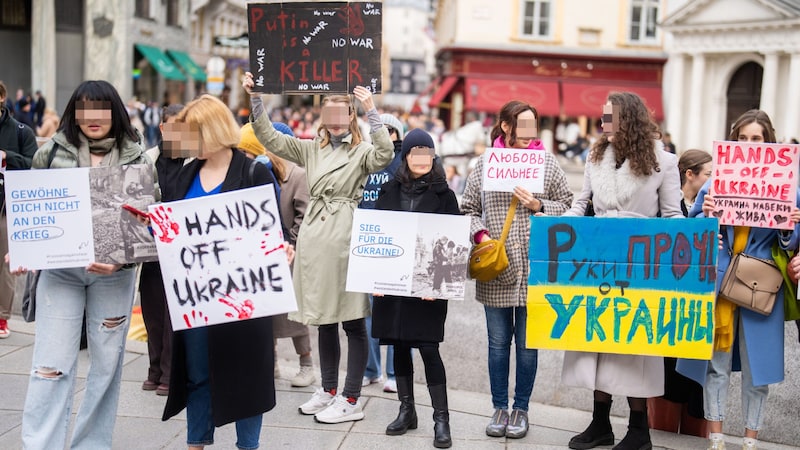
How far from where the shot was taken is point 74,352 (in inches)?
181

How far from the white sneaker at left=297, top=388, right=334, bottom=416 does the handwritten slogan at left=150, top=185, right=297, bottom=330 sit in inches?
70.5

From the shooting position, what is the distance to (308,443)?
5.45m

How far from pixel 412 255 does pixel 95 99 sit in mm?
1941

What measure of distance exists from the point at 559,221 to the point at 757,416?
159 centimetres

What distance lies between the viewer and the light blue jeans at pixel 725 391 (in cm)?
525

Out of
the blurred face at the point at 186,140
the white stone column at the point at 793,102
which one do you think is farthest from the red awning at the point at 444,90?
the blurred face at the point at 186,140

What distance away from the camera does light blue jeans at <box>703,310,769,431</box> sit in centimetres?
525

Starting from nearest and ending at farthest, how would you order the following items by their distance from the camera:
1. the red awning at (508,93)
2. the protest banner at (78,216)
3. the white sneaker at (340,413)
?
the protest banner at (78,216)
the white sneaker at (340,413)
the red awning at (508,93)

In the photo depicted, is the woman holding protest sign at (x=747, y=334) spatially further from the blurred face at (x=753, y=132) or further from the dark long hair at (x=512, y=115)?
the dark long hair at (x=512, y=115)

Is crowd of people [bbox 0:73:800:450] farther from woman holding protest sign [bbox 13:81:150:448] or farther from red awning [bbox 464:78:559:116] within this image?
red awning [bbox 464:78:559:116]

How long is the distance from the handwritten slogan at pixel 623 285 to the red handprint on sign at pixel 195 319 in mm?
1935

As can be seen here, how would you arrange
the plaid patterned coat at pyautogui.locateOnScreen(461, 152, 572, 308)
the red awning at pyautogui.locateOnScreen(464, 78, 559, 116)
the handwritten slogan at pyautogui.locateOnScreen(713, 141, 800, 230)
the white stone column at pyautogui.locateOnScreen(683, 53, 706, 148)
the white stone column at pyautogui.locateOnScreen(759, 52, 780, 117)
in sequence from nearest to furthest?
the handwritten slogan at pyautogui.locateOnScreen(713, 141, 800, 230) → the plaid patterned coat at pyautogui.locateOnScreen(461, 152, 572, 308) → the white stone column at pyautogui.locateOnScreen(759, 52, 780, 117) → the white stone column at pyautogui.locateOnScreen(683, 53, 706, 148) → the red awning at pyautogui.locateOnScreen(464, 78, 559, 116)

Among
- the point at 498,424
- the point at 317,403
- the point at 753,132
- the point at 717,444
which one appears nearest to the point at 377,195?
the point at 317,403

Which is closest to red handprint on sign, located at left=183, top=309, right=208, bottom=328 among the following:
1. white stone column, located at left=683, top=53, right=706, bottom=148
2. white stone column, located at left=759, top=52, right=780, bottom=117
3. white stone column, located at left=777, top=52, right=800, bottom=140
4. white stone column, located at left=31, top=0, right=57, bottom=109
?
white stone column, located at left=777, top=52, right=800, bottom=140
